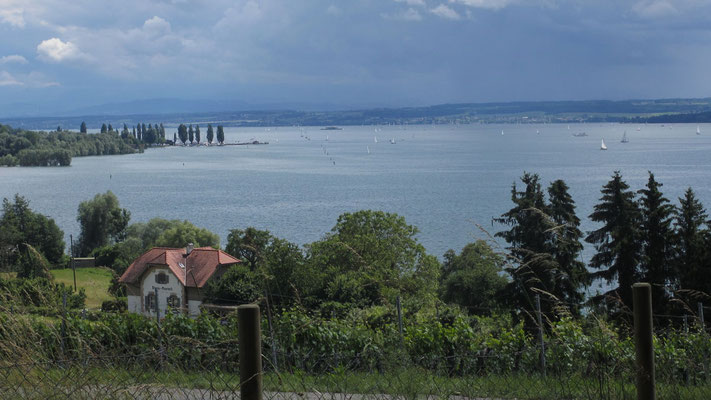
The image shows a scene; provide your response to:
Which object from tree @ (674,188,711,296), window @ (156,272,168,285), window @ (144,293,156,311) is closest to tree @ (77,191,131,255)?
window @ (156,272,168,285)

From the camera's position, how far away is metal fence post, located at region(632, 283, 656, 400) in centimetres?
282

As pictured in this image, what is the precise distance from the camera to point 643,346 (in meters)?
2.89

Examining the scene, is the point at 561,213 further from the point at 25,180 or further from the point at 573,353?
the point at 25,180

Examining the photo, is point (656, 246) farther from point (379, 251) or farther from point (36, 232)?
point (36, 232)

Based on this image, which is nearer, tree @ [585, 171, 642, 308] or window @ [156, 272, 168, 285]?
tree @ [585, 171, 642, 308]

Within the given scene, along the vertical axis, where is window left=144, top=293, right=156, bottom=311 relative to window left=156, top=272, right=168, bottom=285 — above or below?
above

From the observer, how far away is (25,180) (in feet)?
394

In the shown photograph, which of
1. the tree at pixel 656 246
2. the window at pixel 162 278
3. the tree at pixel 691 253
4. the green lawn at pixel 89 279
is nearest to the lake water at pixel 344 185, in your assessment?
the green lawn at pixel 89 279

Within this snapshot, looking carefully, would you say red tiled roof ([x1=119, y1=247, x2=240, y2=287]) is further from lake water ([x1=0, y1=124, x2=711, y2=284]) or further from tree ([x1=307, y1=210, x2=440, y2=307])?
lake water ([x1=0, y1=124, x2=711, y2=284])

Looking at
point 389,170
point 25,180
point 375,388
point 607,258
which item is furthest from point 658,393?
point 25,180

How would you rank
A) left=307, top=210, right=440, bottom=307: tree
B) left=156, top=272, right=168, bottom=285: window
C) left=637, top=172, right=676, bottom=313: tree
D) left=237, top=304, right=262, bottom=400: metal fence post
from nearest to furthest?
left=237, top=304, right=262, bottom=400: metal fence post → left=637, top=172, right=676, bottom=313: tree → left=307, top=210, right=440, bottom=307: tree → left=156, top=272, right=168, bottom=285: window

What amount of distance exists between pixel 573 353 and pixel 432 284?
79.0 feet

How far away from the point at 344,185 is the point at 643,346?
290 feet

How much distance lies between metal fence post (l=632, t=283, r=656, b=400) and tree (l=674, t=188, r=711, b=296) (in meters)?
18.7
